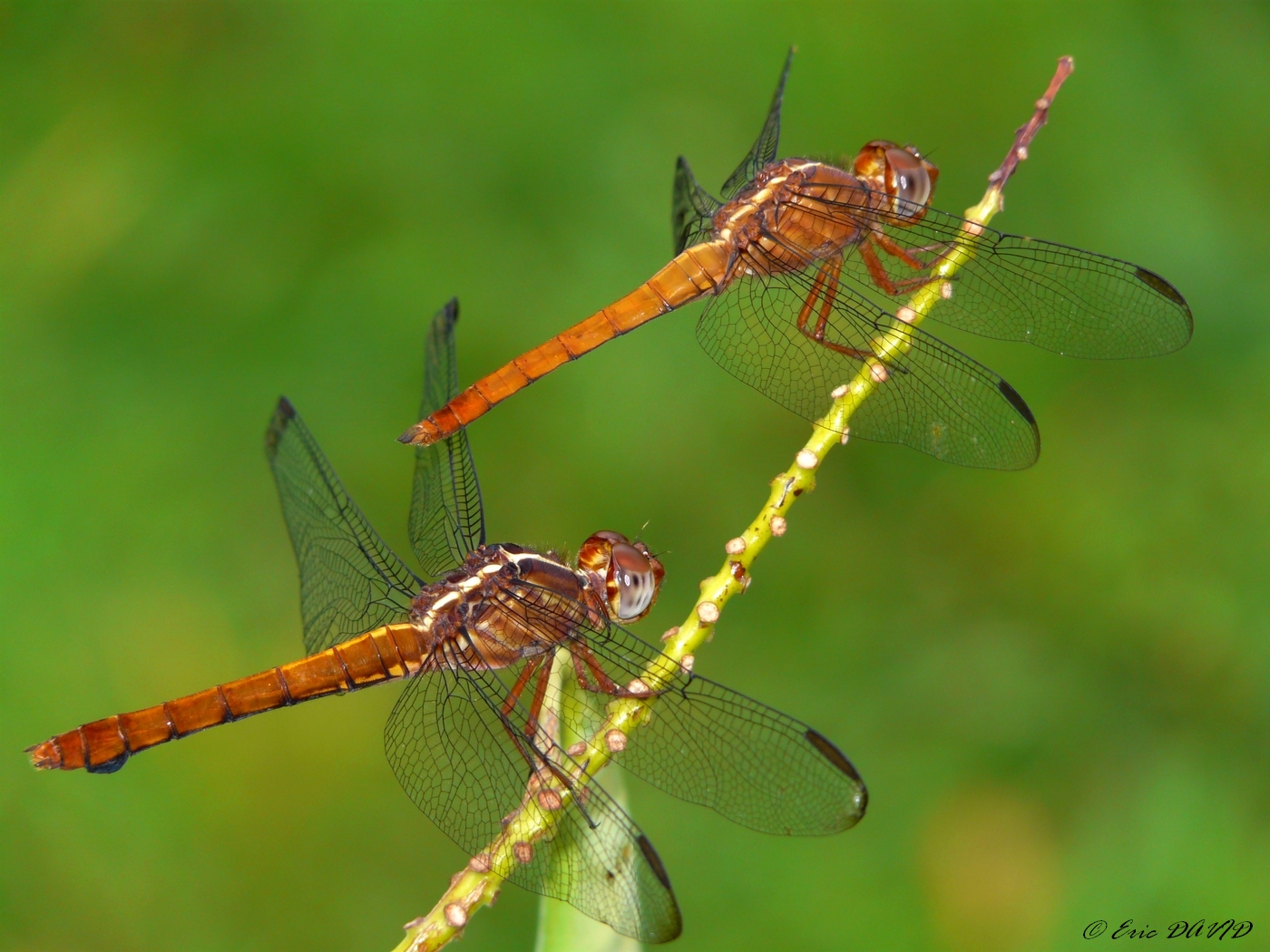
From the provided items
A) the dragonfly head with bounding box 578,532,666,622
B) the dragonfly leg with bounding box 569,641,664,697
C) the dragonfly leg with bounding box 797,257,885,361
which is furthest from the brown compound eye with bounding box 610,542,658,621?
the dragonfly leg with bounding box 797,257,885,361

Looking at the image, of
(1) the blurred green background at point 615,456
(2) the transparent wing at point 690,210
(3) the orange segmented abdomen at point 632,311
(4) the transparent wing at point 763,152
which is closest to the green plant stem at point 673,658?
(3) the orange segmented abdomen at point 632,311

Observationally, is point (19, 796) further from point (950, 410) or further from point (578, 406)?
point (950, 410)

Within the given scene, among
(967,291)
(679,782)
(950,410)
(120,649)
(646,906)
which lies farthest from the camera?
(120,649)

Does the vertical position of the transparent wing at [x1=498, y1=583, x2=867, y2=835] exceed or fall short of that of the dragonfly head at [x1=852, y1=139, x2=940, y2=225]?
it falls short

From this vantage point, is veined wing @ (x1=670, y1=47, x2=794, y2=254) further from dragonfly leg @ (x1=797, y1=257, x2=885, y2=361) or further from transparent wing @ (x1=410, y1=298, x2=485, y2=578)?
transparent wing @ (x1=410, y1=298, x2=485, y2=578)

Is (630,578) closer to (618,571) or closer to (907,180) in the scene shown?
(618,571)

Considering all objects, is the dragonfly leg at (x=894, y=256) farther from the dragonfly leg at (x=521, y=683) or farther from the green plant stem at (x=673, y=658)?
the dragonfly leg at (x=521, y=683)

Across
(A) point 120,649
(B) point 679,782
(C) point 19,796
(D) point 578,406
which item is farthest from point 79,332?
(B) point 679,782
